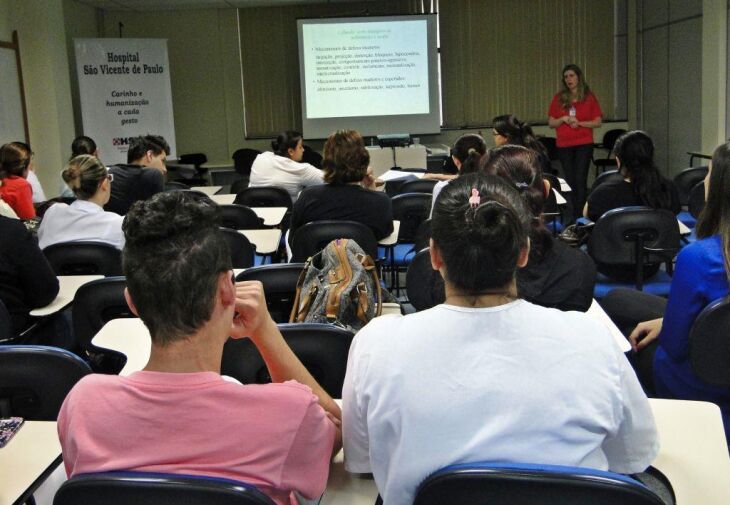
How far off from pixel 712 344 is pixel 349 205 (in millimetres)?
2524

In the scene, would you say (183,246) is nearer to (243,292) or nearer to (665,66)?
(243,292)

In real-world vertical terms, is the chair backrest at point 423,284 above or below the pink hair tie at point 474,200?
below

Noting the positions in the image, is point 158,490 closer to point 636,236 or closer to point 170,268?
point 170,268

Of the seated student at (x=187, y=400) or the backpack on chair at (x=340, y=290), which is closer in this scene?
the seated student at (x=187, y=400)

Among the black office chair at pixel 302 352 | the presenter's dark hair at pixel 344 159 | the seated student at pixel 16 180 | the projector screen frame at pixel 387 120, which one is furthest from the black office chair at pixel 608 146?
the black office chair at pixel 302 352

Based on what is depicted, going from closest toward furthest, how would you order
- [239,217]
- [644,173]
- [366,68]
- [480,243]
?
[480,243] < [644,173] < [239,217] < [366,68]

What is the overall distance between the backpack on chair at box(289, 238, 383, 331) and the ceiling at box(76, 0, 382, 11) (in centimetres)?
780

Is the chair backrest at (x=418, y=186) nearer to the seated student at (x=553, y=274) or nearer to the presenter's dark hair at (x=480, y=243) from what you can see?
the seated student at (x=553, y=274)

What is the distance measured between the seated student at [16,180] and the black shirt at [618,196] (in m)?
3.89

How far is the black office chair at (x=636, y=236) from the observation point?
383 cm

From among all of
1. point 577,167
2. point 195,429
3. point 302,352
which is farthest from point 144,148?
point 195,429

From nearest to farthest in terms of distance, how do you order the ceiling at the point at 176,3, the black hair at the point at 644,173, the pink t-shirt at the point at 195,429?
the pink t-shirt at the point at 195,429, the black hair at the point at 644,173, the ceiling at the point at 176,3

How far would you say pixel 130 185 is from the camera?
214 inches

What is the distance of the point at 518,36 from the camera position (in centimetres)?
999
